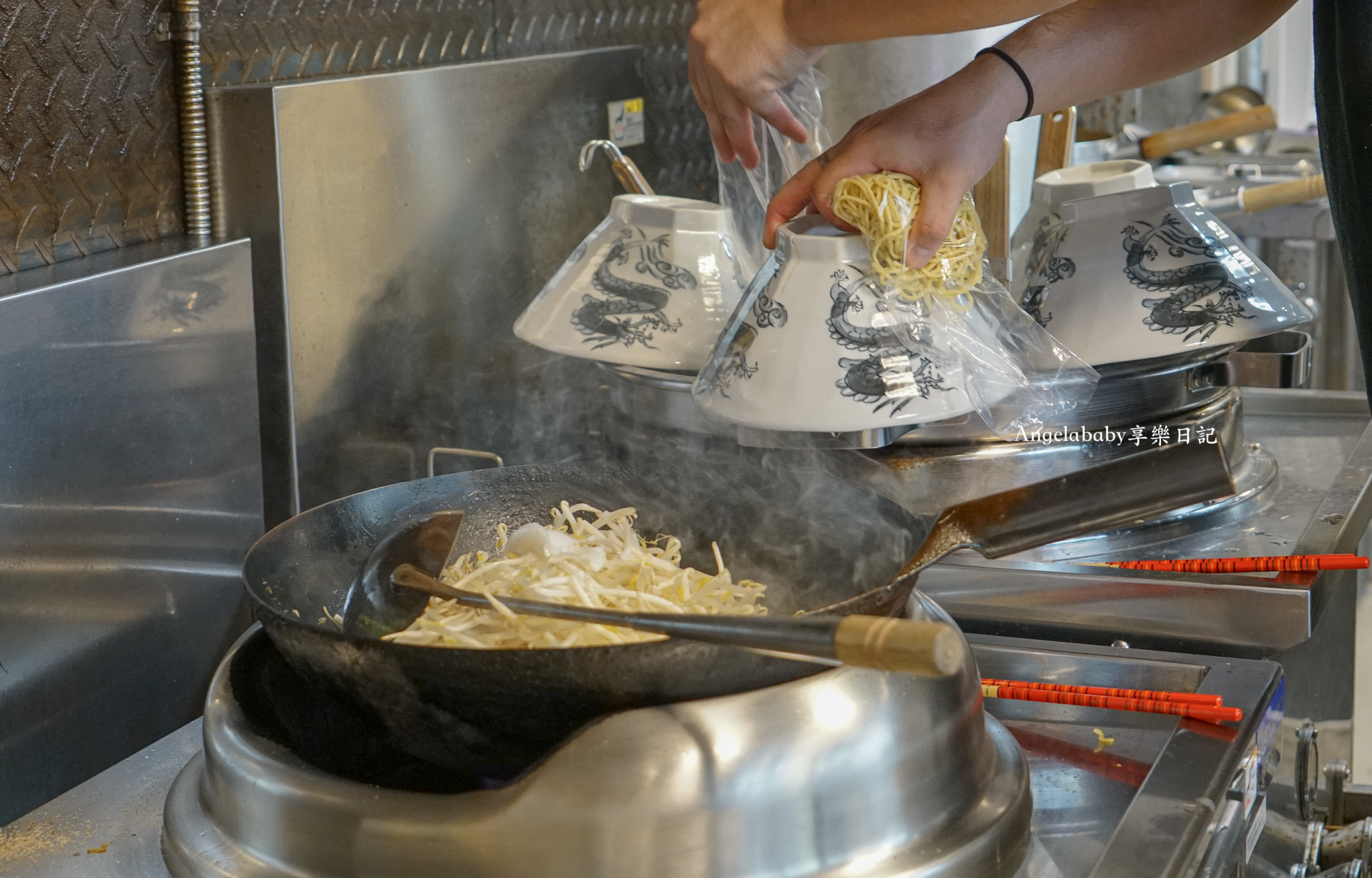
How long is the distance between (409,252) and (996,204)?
2.48 ft

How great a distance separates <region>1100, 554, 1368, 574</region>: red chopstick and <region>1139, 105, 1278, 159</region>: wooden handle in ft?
5.31

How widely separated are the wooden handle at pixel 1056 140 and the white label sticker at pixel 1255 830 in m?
1.01

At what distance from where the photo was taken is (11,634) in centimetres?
123

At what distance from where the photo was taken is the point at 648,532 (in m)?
1.03

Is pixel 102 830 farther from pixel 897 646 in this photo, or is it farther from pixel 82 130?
pixel 82 130

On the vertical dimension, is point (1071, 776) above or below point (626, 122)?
below

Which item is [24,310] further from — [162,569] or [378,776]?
[378,776]

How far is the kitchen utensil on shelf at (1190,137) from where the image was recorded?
2535 mm

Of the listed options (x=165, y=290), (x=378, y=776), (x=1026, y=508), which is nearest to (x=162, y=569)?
(x=165, y=290)

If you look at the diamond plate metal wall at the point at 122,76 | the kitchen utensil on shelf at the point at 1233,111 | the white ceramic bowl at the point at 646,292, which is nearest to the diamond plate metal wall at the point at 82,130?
the diamond plate metal wall at the point at 122,76

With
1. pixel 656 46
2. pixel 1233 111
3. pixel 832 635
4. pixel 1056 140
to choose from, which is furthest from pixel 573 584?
pixel 1233 111

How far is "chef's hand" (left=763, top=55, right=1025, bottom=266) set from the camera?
1132mm

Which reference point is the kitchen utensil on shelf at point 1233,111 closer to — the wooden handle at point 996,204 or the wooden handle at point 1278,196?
the wooden handle at point 1278,196

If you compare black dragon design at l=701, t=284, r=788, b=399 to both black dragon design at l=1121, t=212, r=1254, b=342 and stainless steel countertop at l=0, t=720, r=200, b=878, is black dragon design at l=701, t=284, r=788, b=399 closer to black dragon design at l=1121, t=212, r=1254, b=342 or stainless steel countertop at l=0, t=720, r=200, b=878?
black dragon design at l=1121, t=212, r=1254, b=342
